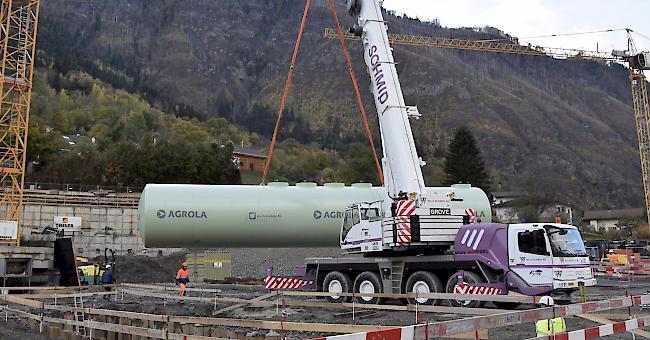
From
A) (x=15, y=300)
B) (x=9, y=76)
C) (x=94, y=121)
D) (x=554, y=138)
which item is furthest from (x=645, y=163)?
(x=554, y=138)

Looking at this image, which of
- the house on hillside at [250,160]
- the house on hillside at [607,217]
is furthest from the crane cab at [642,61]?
the house on hillside at [250,160]

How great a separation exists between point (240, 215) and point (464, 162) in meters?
51.1

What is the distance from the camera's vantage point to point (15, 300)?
13523mm

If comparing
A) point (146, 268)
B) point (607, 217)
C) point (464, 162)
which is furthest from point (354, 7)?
point (607, 217)

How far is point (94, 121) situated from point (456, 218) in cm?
11038

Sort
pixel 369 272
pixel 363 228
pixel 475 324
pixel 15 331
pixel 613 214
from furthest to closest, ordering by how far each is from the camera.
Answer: pixel 613 214
pixel 363 228
pixel 369 272
pixel 15 331
pixel 475 324

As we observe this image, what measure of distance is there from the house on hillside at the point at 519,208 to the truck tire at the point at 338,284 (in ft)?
172

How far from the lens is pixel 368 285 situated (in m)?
17.0

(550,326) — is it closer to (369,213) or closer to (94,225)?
(369,213)

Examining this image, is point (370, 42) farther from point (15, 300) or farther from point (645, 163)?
point (645, 163)

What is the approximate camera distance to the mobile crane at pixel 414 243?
14.3 meters

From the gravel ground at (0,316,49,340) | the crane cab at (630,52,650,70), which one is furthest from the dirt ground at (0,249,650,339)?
the crane cab at (630,52,650,70)

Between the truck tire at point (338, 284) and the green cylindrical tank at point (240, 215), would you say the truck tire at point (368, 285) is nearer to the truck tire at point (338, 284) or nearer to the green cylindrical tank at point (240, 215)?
the truck tire at point (338, 284)

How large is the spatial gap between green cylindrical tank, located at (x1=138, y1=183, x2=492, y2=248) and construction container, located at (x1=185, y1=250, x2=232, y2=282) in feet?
36.2
